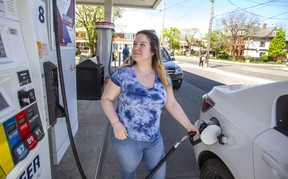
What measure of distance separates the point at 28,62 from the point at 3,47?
0.21 meters

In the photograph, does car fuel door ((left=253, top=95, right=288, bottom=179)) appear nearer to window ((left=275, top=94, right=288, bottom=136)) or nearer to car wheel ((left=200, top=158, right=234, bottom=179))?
window ((left=275, top=94, right=288, bottom=136))

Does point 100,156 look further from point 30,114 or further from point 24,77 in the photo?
point 24,77

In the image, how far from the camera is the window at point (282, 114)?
154 centimetres

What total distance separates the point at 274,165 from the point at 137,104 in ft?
3.35

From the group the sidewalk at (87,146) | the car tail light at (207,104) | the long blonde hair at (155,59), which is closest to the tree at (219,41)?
the sidewalk at (87,146)

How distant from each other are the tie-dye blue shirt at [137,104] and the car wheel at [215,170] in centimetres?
69

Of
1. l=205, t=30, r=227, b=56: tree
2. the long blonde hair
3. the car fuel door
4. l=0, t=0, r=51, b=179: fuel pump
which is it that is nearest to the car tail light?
the long blonde hair

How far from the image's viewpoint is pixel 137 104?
1.77 meters

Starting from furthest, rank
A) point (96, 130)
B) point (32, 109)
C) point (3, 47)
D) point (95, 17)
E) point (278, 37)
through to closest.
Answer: point (278, 37) < point (95, 17) < point (96, 130) < point (32, 109) < point (3, 47)

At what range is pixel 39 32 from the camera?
2.14m

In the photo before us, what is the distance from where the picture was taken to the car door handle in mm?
1319

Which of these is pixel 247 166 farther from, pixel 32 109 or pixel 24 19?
pixel 24 19

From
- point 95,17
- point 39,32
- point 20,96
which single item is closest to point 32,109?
point 20,96

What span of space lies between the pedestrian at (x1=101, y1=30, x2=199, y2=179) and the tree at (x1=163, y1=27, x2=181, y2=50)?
296 feet
